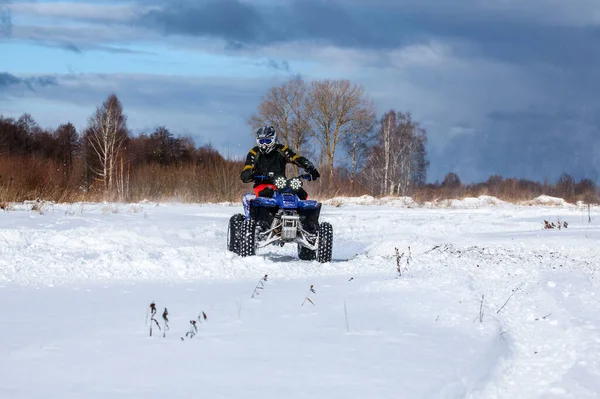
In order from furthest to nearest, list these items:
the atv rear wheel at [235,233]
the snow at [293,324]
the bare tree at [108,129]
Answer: the bare tree at [108,129]
the atv rear wheel at [235,233]
the snow at [293,324]

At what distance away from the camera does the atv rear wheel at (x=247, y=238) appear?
10406 mm

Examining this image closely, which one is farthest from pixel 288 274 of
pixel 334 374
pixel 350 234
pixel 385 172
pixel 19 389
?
pixel 385 172

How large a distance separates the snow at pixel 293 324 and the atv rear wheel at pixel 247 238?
0.41m

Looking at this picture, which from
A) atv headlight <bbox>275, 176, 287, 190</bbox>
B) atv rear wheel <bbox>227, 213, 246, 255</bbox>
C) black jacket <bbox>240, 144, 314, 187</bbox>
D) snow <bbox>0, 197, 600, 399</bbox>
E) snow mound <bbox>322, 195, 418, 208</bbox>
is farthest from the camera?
snow mound <bbox>322, 195, 418, 208</bbox>

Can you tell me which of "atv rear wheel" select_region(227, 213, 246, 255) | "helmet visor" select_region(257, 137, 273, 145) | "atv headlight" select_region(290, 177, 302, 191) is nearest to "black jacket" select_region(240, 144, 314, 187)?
"helmet visor" select_region(257, 137, 273, 145)

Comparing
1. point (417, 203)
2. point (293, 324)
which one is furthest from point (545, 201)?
point (293, 324)

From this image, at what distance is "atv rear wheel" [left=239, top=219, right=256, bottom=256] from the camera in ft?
34.1

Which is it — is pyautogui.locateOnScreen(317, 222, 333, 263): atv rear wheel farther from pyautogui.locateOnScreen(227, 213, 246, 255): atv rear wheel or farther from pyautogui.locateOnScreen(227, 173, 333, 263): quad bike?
pyautogui.locateOnScreen(227, 213, 246, 255): atv rear wheel

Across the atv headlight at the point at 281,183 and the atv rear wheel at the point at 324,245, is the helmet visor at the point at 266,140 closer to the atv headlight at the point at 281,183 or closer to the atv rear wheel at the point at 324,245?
the atv headlight at the point at 281,183

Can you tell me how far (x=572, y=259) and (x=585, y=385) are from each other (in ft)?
23.6

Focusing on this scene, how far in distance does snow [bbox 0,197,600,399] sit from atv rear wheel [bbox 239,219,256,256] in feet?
1.33

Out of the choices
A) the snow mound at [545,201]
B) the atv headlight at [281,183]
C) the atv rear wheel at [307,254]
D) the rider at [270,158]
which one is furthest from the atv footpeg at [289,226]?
the snow mound at [545,201]

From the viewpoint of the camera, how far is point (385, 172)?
2077 inches

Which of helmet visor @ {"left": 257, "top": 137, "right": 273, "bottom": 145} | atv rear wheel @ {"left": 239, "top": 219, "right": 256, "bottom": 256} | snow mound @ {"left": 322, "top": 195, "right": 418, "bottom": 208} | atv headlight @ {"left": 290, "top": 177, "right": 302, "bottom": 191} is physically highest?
helmet visor @ {"left": 257, "top": 137, "right": 273, "bottom": 145}
